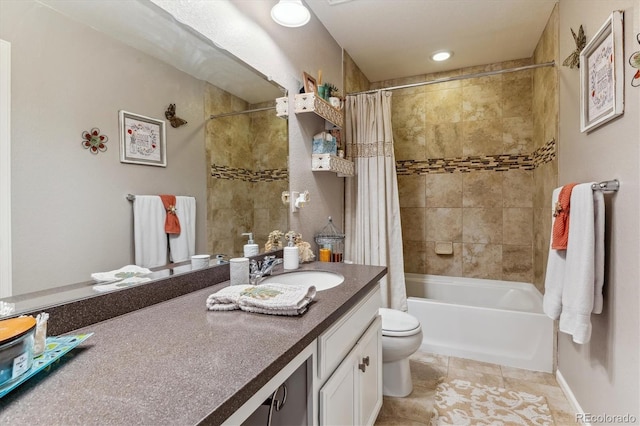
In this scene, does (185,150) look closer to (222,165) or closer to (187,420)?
(222,165)

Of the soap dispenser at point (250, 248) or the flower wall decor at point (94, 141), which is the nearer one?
the flower wall decor at point (94, 141)

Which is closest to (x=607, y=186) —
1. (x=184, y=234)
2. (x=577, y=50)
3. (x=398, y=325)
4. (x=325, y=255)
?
(x=577, y=50)

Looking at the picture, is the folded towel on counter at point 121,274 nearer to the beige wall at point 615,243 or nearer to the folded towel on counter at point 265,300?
the folded towel on counter at point 265,300

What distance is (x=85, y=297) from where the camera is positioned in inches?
34.8

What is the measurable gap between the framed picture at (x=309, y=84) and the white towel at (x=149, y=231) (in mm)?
1288

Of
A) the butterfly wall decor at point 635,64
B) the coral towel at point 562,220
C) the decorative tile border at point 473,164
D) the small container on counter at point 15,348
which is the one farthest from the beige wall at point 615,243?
the small container on counter at point 15,348

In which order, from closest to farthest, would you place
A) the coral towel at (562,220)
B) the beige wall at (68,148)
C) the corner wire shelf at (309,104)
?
the beige wall at (68,148) < the coral towel at (562,220) < the corner wire shelf at (309,104)

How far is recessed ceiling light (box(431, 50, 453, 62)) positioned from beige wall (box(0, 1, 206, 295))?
8.45 feet

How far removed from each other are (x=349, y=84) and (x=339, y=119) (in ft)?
2.78

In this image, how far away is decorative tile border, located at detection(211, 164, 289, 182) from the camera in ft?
4.64

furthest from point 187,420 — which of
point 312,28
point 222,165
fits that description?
point 312,28

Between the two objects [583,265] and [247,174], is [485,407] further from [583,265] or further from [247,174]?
[247,174]

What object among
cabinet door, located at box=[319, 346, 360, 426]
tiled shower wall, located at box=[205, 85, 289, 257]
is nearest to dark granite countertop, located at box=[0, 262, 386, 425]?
cabinet door, located at box=[319, 346, 360, 426]

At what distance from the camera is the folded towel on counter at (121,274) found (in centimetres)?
96
